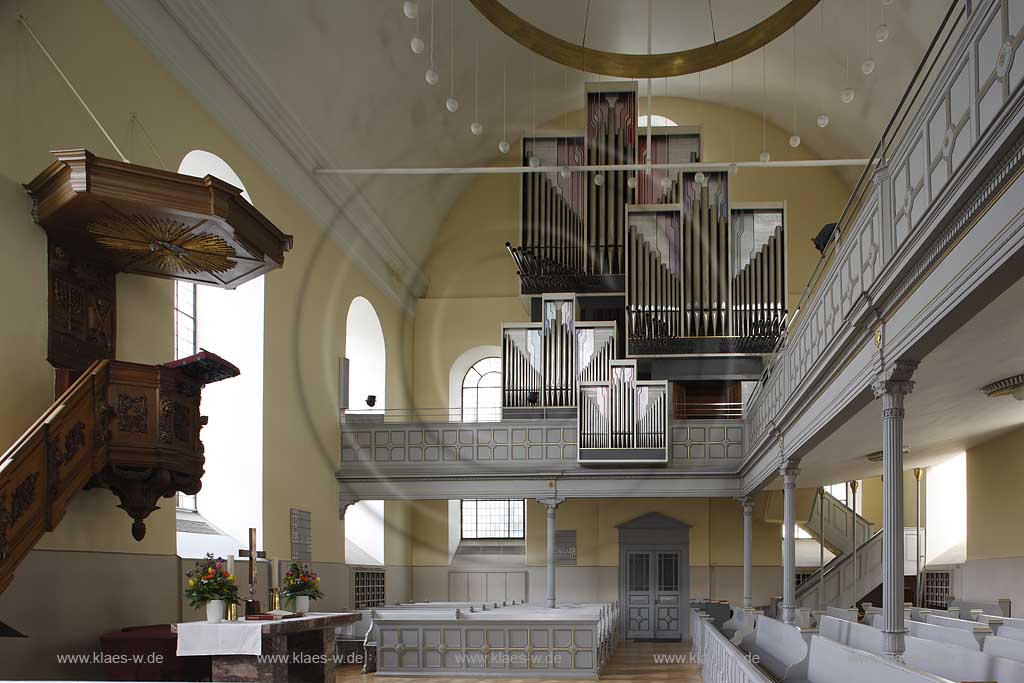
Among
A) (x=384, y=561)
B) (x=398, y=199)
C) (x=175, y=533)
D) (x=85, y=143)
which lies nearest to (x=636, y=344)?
(x=398, y=199)

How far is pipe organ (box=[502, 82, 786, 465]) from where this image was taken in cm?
1731

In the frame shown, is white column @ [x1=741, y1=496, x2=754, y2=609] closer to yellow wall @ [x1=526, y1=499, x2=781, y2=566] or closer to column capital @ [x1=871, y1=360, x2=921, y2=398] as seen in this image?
yellow wall @ [x1=526, y1=499, x2=781, y2=566]

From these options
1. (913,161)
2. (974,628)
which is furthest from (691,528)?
(913,161)

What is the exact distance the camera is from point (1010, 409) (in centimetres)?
1138

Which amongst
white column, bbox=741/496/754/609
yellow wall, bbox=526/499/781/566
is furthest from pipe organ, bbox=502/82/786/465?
yellow wall, bbox=526/499/781/566

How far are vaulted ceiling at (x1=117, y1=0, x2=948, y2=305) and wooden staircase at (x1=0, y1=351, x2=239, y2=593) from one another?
4.24 metres

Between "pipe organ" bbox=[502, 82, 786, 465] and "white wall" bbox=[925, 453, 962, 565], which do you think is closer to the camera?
"pipe organ" bbox=[502, 82, 786, 465]

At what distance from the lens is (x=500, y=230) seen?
22.7 m

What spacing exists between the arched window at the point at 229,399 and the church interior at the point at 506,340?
0.19 ft

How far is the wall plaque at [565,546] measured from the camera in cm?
2138

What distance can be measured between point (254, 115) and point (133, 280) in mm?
4216

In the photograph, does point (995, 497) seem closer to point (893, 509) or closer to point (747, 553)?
point (747, 553)

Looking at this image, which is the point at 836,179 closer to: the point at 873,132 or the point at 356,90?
the point at 873,132

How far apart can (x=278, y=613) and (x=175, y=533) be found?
2449 millimetres
